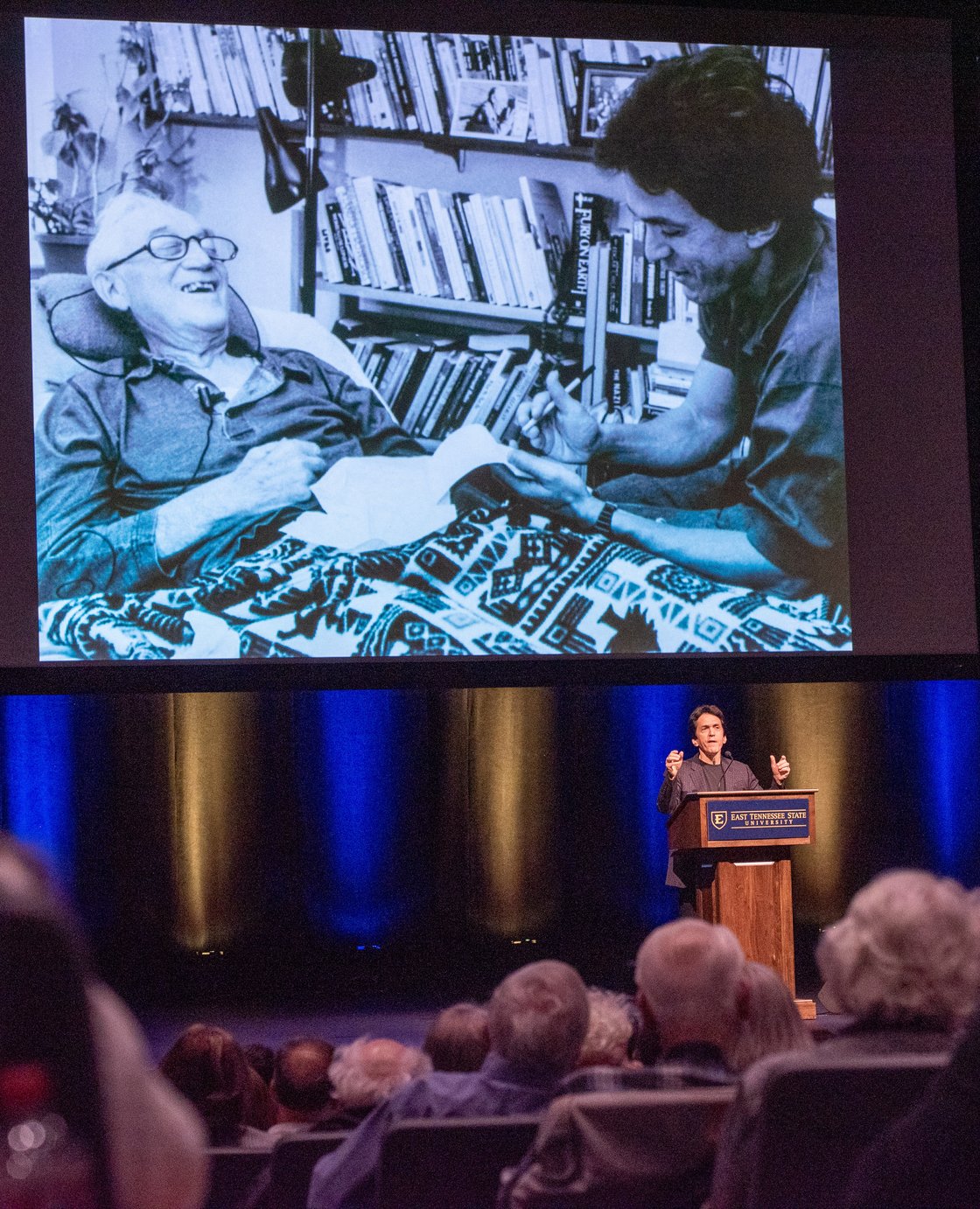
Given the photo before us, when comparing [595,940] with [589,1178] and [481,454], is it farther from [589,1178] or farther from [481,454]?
[589,1178]

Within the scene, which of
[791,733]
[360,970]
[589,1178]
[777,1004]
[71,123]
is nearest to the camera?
[589,1178]

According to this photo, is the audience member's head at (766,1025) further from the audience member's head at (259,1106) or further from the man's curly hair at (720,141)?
the man's curly hair at (720,141)

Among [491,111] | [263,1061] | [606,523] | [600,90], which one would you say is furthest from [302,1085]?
[600,90]

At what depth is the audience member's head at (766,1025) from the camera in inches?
72.9

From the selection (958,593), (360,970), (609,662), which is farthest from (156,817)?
(958,593)

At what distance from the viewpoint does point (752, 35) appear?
588 centimetres

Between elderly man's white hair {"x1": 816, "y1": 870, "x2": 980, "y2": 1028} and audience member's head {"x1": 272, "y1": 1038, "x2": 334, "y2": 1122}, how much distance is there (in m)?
1.09

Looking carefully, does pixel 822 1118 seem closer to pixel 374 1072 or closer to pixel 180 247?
pixel 374 1072

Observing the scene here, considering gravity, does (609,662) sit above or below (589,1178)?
above

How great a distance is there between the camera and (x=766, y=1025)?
6.13 feet

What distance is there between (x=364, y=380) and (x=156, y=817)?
3.18 meters

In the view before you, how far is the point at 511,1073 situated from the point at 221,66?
4.85 meters

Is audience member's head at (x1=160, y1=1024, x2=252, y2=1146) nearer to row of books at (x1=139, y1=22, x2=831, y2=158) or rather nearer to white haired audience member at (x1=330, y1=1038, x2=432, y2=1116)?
white haired audience member at (x1=330, y1=1038, x2=432, y2=1116)

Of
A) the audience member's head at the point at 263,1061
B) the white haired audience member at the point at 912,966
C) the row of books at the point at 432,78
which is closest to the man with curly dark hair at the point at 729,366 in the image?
the row of books at the point at 432,78
